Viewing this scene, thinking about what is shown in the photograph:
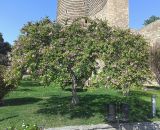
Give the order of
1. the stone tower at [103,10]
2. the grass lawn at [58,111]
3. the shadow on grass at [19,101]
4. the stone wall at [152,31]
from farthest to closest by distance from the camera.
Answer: the stone tower at [103,10]
the stone wall at [152,31]
the shadow on grass at [19,101]
the grass lawn at [58,111]

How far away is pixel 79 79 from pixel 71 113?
135 centimetres

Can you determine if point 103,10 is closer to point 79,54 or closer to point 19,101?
point 19,101

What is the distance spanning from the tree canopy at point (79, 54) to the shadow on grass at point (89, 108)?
4.96ft

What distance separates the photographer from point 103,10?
43.3m

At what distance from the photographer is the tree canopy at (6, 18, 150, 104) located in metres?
15.0

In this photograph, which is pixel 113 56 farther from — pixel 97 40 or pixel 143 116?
pixel 143 116

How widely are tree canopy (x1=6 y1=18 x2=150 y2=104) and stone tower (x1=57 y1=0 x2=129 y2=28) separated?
22.3 m

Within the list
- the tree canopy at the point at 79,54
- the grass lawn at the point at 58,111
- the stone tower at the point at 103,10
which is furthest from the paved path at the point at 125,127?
the stone tower at the point at 103,10

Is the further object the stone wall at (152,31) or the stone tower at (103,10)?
the stone tower at (103,10)

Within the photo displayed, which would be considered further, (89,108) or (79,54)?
(89,108)

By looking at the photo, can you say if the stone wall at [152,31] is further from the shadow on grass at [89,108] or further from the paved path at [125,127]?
the paved path at [125,127]

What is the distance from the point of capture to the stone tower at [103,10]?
42125mm

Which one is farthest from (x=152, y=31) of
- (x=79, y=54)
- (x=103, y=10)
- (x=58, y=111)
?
(x=79, y=54)

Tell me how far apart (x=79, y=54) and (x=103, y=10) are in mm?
28453
